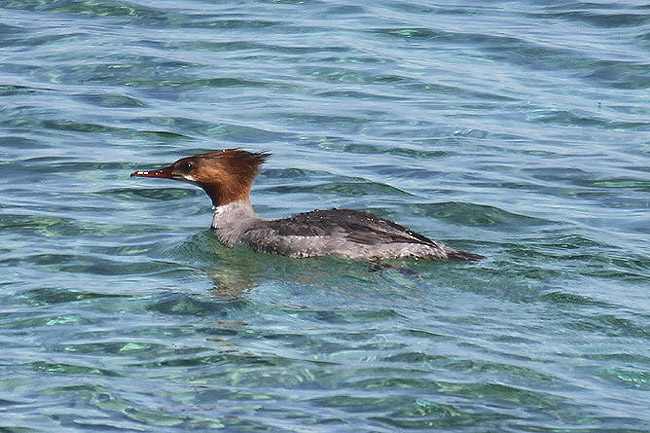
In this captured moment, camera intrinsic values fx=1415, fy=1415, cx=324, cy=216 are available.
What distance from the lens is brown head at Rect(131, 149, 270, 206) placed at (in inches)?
444

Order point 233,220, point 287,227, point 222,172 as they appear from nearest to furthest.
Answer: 1. point 287,227
2. point 233,220
3. point 222,172

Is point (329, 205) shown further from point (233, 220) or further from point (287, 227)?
point (287, 227)

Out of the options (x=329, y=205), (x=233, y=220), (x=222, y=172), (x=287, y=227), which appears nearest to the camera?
(x=287, y=227)

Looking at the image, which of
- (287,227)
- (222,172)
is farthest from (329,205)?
(287,227)

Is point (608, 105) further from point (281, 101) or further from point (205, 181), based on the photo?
point (205, 181)

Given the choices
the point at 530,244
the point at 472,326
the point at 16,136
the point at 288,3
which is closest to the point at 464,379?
the point at 472,326

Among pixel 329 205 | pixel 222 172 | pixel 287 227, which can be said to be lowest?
pixel 329 205

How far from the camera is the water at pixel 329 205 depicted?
796 cm

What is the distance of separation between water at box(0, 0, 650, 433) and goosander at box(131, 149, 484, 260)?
170mm

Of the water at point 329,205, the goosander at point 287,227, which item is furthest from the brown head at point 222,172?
the water at point 329,205

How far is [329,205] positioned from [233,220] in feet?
3.93

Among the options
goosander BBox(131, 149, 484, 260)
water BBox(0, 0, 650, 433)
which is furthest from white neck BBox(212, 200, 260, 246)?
water BBox(0, 0, 650, 433)

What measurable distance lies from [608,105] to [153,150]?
4.93 m

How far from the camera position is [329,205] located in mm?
12148
